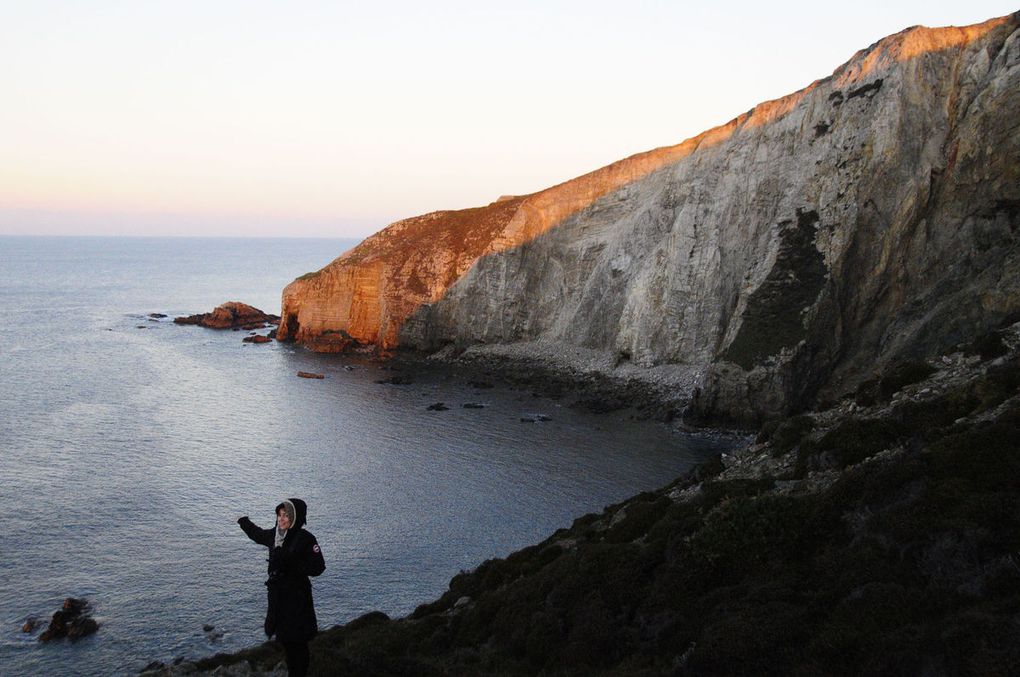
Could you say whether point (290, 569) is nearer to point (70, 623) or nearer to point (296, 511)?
point (296, 511)

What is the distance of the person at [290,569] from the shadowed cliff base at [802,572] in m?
3.53

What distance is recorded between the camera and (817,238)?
186 feet

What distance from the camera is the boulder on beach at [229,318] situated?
10944 cm

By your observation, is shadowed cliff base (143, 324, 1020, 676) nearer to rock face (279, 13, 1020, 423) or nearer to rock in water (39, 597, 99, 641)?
rock in water (39, 597, 99, 641)

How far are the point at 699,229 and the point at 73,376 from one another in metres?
62.0

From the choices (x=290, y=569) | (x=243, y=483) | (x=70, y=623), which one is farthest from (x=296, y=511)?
(x=243, y=483)

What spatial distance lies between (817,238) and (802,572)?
48.0 metres

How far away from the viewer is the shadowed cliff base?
10984mm

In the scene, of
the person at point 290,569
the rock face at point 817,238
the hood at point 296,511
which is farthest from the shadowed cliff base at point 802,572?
the rock face at point 817,238

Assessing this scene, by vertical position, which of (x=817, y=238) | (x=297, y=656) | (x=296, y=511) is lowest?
(x=297, y=656)

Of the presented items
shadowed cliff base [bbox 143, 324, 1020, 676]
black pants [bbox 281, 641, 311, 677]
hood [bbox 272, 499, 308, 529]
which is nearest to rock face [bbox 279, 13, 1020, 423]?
shadowed cliff base [bbox 143, 324, 1020, 676]

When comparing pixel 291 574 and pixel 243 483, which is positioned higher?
pixel 291 574

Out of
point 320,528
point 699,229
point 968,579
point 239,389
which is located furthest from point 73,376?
point 968,579

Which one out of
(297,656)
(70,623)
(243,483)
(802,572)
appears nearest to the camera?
(297,656)
